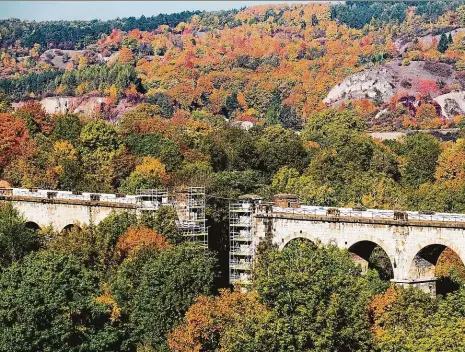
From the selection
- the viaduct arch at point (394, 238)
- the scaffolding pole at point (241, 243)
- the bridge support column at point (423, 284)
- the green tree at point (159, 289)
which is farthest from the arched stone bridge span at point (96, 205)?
the bridge support column at point (423, 284)

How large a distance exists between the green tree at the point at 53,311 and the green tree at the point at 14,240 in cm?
1490

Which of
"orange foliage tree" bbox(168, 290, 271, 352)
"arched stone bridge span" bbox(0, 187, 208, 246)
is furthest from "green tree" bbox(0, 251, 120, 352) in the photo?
"arched stone bridge span" bbox(0, 187, 208, 246)

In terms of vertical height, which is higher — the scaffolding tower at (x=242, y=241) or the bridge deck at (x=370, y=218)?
the bridge deck at (x=370, y=218)

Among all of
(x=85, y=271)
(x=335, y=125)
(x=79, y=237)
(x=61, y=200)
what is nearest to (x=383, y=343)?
(x=85, y=271)

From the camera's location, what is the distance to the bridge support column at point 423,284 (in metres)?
64.6

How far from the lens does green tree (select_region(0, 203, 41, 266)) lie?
244ft

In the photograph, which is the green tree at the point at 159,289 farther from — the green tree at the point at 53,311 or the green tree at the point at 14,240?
the green tree at the point at 14,240

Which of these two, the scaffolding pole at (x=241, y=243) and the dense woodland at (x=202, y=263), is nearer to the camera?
the dense woodland at (x=202, y=263)

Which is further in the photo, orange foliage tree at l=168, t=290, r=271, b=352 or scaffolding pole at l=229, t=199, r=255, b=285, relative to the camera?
scaffolding pole at l=229, t=199, r=255, b=285

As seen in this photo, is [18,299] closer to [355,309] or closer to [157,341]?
[157,341]

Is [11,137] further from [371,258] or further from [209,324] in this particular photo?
[209,324]

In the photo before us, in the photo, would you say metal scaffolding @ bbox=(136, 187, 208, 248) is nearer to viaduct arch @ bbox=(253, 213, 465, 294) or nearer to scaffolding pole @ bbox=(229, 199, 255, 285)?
scaffolding pole @ bbox=(229, 199, 255, 285)

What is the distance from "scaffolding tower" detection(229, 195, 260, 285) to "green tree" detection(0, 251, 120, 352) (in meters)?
15.8

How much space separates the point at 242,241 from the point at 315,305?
71.3 feet
